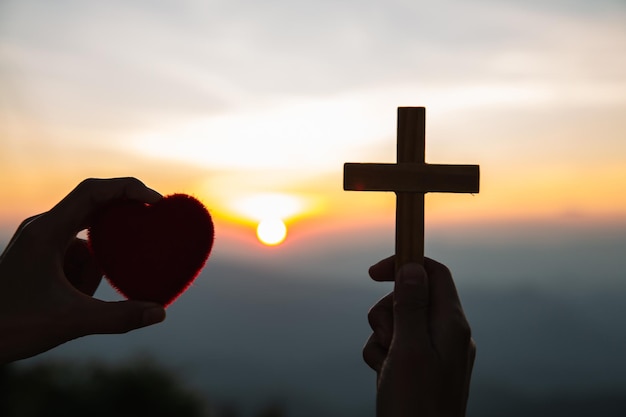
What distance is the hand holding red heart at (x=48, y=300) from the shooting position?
3.22 meters

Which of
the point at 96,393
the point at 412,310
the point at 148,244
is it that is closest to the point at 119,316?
the point at 148,244

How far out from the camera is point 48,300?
3246 millimetres

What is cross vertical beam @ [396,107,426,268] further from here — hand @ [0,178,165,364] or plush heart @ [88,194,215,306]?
hand @ [0,178,165,364]

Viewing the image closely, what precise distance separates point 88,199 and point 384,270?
1.89 metres

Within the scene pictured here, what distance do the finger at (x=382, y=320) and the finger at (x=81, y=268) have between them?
185cm

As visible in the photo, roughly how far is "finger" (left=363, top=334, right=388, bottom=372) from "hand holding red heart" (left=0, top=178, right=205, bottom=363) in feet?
4.64

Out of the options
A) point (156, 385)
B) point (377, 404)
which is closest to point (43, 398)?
point (156, 385)

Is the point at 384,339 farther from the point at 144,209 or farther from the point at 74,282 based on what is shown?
the point at 74,282

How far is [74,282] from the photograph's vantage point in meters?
3.97

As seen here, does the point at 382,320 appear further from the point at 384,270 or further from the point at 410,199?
the point at 410,199

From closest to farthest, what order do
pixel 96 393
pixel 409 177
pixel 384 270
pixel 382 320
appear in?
pixel 409 177 → pixel 384 270 → pixel 382 320 → pixel 96 393

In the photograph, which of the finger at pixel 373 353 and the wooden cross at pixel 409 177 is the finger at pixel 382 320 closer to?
the finger at pixel 373 353

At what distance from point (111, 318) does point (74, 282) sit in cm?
82

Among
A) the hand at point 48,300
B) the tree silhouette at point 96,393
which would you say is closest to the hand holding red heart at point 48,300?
the hand at point 48,300
